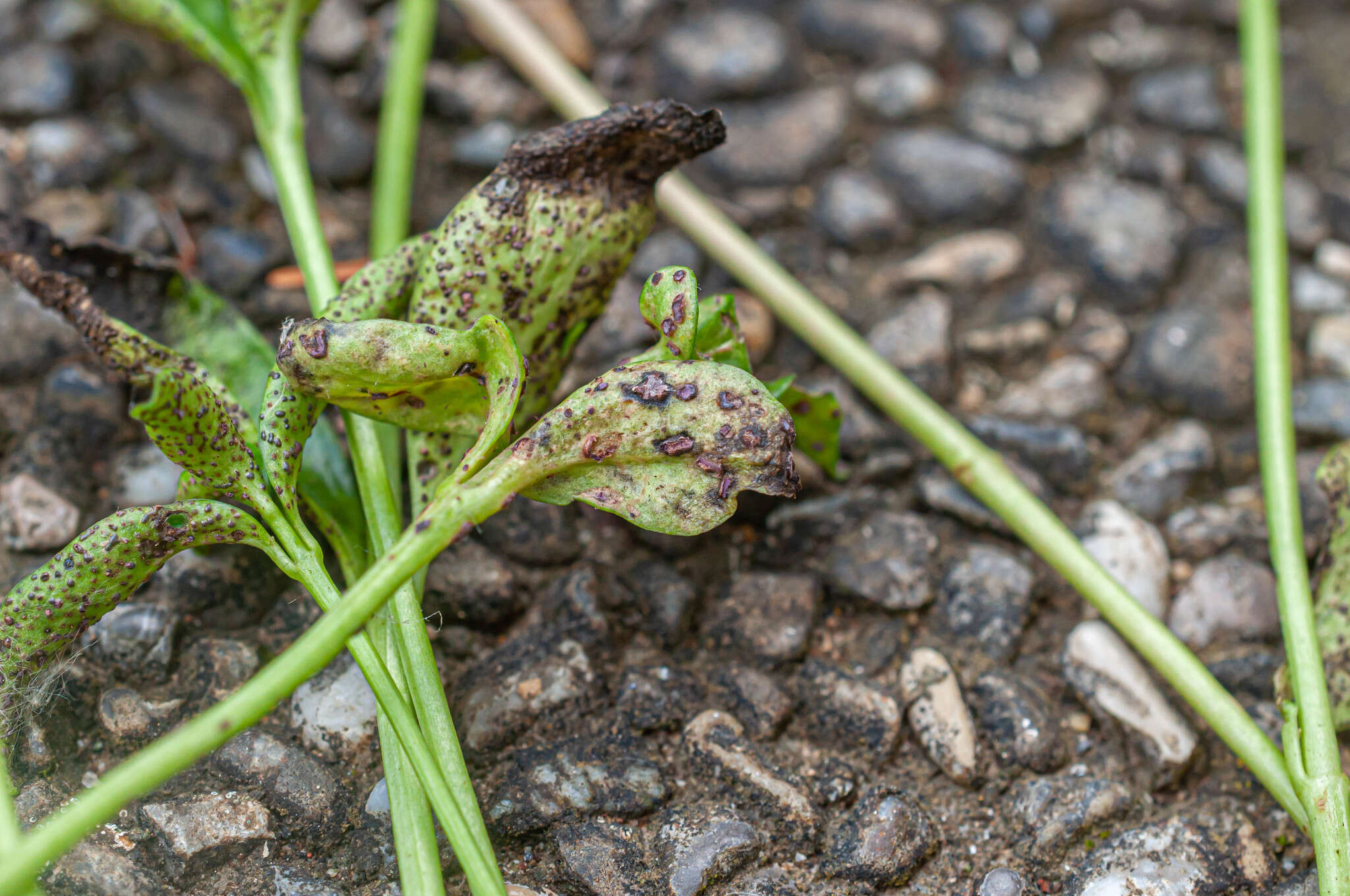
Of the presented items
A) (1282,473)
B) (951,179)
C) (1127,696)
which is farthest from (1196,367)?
(1127,696)

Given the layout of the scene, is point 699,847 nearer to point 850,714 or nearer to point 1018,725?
point 850,714

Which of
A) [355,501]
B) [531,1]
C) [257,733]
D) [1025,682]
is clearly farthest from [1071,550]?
[531,1]

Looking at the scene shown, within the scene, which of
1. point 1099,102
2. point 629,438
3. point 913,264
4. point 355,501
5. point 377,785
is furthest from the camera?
point 1099,102

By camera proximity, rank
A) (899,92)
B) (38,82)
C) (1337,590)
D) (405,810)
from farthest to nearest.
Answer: (899,92) < (38,82) < (1337,590) < (405,810)

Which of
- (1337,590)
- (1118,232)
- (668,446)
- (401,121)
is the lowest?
(1337,590)

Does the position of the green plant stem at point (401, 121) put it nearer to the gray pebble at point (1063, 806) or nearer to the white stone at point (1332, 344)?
the gray pebble at point (1063, 806)

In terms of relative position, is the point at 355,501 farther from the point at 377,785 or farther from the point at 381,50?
the point at 381,50

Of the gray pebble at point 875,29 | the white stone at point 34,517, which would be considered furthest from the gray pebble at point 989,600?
the white stone at point 34,517
